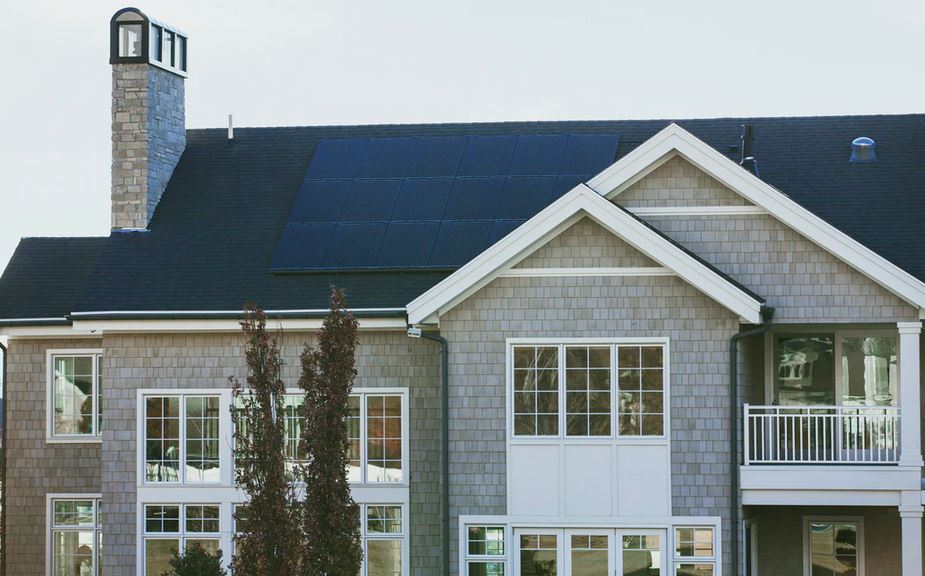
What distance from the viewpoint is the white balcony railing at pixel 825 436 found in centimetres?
1945

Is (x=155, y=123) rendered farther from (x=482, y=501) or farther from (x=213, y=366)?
(x=482, y=501)

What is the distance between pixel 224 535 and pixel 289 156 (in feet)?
25.1

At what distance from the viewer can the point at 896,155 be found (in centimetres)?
2428

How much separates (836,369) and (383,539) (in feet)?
24.5

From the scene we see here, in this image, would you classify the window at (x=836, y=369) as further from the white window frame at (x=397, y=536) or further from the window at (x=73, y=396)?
the window at (x=73, y=396)

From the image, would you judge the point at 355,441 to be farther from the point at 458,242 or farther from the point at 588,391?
the point at 588,391

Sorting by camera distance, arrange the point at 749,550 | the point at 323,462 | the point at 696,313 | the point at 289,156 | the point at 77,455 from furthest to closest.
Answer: the point at 289,156, the point at 77,455, the point at 749,550, the point at 696,313, the point at 323,462

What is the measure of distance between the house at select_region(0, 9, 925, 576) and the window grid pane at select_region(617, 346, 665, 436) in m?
0.03

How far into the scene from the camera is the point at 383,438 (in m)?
21.2

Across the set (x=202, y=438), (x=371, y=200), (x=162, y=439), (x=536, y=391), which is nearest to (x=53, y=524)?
(x=162, y=439)

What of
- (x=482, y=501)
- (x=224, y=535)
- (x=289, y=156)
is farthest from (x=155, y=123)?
(x=482, y=501)

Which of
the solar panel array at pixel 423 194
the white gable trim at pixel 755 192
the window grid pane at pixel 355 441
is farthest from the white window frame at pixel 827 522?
the window grid pane at pixel 355 441

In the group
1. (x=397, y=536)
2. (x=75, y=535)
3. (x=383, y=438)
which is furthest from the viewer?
(x=75, y=535)

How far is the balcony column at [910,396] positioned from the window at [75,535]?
13.4 metres
